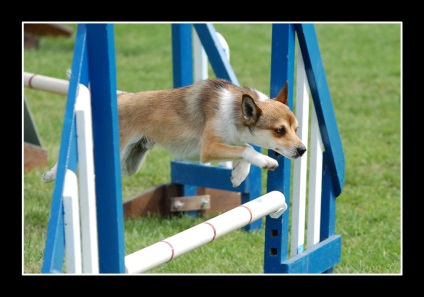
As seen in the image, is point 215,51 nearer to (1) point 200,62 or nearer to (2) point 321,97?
(1) point 200,62

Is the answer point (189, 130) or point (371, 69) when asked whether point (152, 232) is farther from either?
point (371, 69)

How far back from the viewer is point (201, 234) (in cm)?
391

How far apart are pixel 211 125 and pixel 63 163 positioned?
4.07 ft

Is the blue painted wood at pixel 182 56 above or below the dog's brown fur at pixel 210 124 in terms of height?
above

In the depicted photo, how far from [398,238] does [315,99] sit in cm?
165

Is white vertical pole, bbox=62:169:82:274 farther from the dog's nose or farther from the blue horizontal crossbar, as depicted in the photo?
the blue horizontal crossbar

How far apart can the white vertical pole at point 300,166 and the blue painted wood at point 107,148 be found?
4.85 feet

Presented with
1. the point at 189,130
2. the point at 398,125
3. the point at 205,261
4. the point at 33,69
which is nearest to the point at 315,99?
the point at 189,130

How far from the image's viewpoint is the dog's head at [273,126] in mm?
4258

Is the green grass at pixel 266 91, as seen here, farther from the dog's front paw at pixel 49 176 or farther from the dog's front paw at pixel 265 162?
the dog's front paw at pixel 265 162

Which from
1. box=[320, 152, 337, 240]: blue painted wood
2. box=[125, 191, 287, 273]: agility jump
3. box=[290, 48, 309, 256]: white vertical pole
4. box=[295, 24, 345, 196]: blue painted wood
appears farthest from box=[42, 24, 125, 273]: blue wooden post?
box=[320, 152, 337, 240]: blue painted wood

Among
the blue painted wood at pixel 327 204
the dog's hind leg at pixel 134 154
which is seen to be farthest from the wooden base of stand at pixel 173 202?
Result: the dog's hind leg at pixel 134 154

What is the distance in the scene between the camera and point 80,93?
3443 mm

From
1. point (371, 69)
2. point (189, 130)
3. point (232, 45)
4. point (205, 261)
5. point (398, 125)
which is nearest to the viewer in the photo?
point (189, 130)
